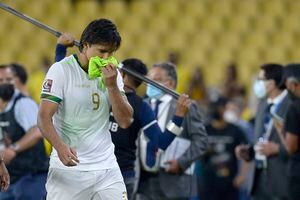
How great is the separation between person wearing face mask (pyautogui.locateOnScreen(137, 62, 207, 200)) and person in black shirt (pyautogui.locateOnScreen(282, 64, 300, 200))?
0.84 metres

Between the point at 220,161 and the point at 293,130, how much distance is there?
4060 millimetres

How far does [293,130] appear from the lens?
10.0 m

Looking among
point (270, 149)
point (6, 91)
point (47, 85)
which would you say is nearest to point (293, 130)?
point (270, 149)

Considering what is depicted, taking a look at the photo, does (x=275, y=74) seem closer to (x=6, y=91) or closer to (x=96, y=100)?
(x=6, y=91)

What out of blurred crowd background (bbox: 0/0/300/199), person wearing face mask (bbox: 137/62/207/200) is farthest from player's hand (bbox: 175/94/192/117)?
blurred crowd background (bbox: 0/0/300/199)

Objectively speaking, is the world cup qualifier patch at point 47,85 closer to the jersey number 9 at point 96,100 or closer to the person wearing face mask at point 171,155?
the jersey number 9 at point 96,100

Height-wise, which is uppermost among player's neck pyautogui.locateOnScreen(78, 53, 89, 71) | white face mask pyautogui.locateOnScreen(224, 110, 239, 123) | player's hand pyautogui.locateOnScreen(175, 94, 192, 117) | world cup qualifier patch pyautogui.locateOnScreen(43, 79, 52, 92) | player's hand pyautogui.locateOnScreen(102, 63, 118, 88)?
player's neck pyautogui.locateOnScreen(78, 53, 89, 71)

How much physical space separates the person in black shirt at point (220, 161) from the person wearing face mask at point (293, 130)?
11.0 feet

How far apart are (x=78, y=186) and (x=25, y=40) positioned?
41.0 ft

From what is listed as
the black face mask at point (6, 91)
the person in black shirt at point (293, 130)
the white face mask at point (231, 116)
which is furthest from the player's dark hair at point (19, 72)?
the white face mask at point (231, 116)

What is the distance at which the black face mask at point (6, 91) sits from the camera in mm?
10586

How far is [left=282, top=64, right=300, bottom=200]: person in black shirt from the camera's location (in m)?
9.95

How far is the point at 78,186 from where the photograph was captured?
7.75 metres

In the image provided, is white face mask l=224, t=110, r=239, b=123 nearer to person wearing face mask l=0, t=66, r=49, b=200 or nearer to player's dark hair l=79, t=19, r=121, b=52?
person wearing face mask l=0, t=66, r=49, b=200
